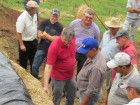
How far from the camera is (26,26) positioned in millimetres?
7055

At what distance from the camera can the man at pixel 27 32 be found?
6969mm

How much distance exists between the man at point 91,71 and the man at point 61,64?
0.40m

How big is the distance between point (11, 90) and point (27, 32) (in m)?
2.57

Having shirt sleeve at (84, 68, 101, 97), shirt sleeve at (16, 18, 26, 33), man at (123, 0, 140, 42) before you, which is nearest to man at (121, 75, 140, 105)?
shirt sleeve at (84, 68, 101, 97)

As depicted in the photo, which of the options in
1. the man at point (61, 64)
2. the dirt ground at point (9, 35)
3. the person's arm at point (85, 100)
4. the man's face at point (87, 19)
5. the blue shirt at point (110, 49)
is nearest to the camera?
the person's arm at point (85, 100)

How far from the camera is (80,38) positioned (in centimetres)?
690

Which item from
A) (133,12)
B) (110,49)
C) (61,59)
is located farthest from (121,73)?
(133,12)

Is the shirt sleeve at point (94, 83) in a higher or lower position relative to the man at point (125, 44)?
lower

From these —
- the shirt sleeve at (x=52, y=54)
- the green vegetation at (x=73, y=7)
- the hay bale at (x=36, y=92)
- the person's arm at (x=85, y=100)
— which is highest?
the shirt sleeve at (x=52, y=54)

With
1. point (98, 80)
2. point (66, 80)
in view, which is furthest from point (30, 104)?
point (66, 80)

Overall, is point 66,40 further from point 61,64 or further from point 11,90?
point 11,90

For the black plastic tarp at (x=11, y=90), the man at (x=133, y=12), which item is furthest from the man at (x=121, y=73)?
the man at (x=133, y=12)

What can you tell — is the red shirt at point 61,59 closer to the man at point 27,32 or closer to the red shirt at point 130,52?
the red shirt at point 130,52

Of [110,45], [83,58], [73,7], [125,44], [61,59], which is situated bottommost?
[73,7]
